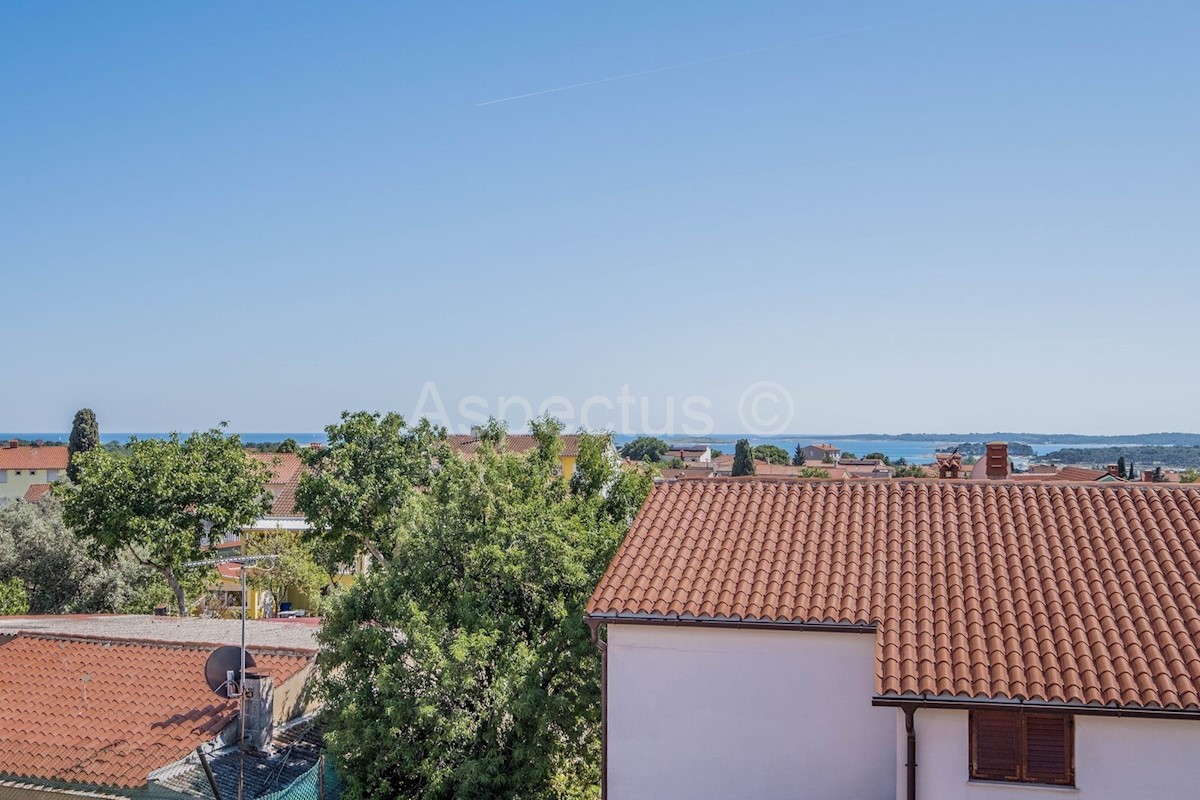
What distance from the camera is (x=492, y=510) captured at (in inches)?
615

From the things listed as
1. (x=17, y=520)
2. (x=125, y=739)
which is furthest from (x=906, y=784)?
(x=17, y=520)

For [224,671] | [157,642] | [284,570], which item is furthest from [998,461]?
[284,570]

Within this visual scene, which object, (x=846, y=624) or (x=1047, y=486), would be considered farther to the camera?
(x=1047, y=486)

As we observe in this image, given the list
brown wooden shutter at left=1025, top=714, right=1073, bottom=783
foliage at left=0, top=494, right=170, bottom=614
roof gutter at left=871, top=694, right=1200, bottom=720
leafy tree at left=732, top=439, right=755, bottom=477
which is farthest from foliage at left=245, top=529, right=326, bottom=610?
leafy tree at left=732, top=439, right=755, bottom=477

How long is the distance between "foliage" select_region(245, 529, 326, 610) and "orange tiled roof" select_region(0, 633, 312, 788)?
1820 cm

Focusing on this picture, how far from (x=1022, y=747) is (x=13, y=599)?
1224 inches

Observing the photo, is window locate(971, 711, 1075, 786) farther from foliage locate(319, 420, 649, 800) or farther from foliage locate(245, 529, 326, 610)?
foliage locate(245, 529, 326, 610)

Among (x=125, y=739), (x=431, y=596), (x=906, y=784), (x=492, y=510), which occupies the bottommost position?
(x=125, y=739)

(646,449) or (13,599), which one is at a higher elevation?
(646,449)

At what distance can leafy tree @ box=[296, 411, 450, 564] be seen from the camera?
2878 cm

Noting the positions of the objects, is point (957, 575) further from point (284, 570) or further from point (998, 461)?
point (284, 570)

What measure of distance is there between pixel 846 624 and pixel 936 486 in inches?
160

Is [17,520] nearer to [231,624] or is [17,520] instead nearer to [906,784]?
[231,624]

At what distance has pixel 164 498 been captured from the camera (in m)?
27.3
